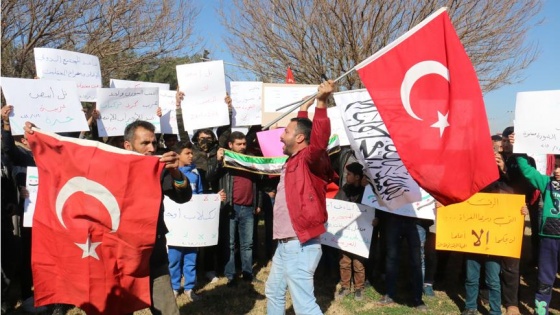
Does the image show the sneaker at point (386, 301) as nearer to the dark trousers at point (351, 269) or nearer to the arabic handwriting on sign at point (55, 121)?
the dark trousers at point (351, 269)

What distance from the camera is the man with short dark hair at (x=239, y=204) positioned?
6277 millimetres

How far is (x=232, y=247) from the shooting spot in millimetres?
6281

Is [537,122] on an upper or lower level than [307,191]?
upper

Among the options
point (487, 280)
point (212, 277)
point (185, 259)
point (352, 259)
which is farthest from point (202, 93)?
point (487, 280)

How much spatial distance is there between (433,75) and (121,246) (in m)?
2.74

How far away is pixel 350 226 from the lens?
604 centimetres

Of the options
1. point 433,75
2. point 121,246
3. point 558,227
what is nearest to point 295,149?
point 433,75

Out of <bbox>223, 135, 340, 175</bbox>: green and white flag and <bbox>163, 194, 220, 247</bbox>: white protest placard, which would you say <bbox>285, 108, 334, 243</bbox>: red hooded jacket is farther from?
<bbox>223, 135, 340, 175</bbox>: green and white flag

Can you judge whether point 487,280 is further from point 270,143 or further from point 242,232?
point 270,143

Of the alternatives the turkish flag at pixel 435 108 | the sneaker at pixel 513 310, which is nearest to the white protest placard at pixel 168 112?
the turkish flag at pixel 435 108

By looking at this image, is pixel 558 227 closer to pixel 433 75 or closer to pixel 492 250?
pixel 492 250

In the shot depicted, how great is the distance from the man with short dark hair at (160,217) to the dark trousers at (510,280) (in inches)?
144

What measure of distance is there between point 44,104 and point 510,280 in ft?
17.7

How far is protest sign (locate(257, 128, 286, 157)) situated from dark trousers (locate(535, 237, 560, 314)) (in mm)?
3376
